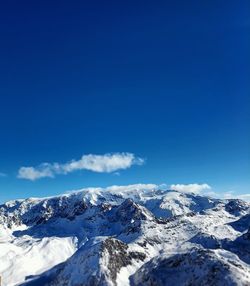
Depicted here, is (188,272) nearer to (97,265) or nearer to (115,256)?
(97,265)

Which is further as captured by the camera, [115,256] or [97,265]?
[115,256]

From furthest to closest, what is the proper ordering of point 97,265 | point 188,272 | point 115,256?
1. point 115,256
2. point 97,265
3. point 188,272

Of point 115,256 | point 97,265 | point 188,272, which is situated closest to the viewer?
point 188,272

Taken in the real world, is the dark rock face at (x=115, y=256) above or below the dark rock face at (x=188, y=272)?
above

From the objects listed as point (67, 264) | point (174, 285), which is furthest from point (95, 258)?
point (174, 285)

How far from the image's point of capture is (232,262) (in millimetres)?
152000

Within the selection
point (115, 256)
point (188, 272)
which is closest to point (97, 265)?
point (115, 256)

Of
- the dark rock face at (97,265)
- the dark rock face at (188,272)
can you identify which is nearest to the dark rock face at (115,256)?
the dark rock face at (97,265)

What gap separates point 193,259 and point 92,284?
134ft

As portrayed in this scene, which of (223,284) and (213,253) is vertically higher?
(213,253)

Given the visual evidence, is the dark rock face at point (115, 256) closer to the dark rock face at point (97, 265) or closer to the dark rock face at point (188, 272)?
the dark rock face at point (97, 265)

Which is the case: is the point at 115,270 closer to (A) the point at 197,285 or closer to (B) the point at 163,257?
(B) the point at 163,257

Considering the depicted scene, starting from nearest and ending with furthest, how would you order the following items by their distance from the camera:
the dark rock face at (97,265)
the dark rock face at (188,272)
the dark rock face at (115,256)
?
the dark rock face at (188,272)
the dark rock face at (97,265)
the dark rock face at (115,256)

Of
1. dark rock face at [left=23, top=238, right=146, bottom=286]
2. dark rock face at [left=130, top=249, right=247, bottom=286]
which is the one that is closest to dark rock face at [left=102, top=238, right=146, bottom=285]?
dark rock face at [left=23, top=238, right=146, bottom=286]
